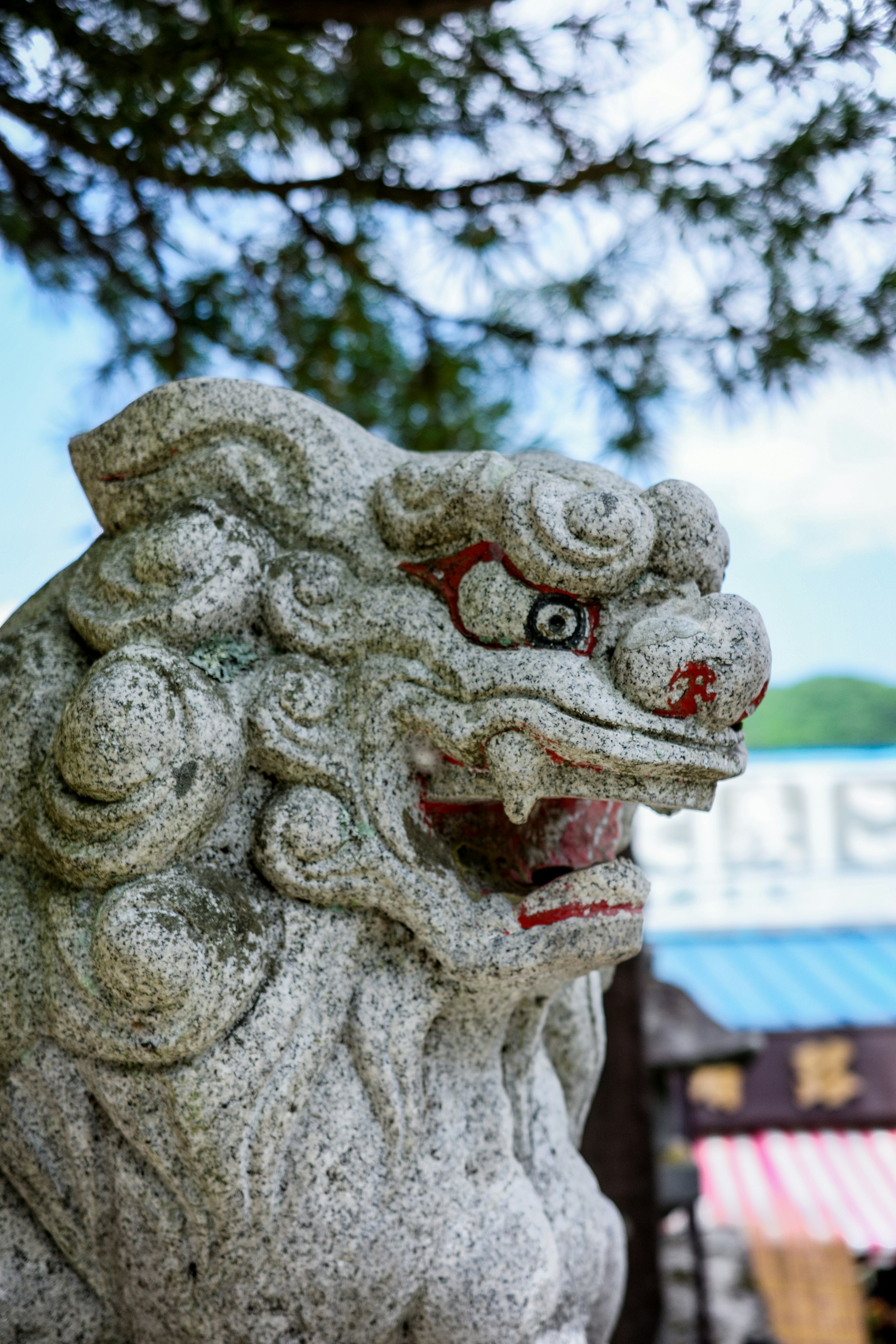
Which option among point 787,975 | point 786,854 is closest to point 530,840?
point 787,975

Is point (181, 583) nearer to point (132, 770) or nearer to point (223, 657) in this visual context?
point (223, 657)

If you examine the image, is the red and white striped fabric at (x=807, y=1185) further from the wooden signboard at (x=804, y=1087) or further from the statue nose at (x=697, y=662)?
the statue nose at (x=697, y=662)

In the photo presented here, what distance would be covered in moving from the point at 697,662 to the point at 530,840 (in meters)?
0.29

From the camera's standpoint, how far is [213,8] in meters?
1.53

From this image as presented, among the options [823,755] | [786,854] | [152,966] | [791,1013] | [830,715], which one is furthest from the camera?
[830,715]

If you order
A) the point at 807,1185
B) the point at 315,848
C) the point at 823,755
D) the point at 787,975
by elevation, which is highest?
the point at 823,755

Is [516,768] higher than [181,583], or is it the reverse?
[181,583]

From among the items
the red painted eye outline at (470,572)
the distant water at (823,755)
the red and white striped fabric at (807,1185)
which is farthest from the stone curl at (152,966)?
the distant water at (823,755)

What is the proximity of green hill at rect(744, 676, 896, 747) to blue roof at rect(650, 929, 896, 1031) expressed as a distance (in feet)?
9.96

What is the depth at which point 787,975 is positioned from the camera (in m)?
5.62

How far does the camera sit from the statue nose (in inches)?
40.1

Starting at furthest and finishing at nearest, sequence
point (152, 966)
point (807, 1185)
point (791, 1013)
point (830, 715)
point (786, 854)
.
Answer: point (830, 715)
point (786, 854)
point (791, 1013)
point (807, 1185)
point (152, 966)

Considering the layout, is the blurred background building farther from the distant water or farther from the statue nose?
the statue nose

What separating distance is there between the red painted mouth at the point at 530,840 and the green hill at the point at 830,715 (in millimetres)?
8123
